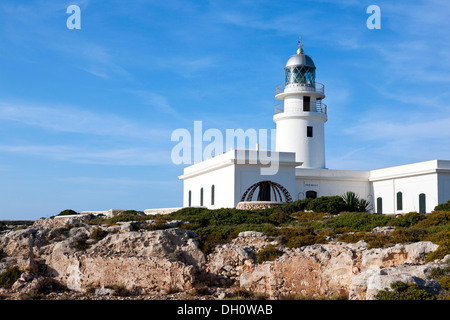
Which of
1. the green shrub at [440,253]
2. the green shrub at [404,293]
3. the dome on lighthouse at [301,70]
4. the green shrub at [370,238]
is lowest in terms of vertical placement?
the green shrub at [404,293]

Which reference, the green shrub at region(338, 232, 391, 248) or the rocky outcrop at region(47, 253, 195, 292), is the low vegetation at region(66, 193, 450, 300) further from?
the rocky outcrop at region(47, 253, 195, 292)

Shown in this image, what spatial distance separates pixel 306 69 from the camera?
3375cm

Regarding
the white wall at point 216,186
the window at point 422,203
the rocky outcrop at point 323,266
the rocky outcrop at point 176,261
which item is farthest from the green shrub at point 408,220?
the window at point 422,203

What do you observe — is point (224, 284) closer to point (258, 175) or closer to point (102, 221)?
point (102, 221)

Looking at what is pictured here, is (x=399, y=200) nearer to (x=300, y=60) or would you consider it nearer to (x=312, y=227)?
(x=300, y=60)

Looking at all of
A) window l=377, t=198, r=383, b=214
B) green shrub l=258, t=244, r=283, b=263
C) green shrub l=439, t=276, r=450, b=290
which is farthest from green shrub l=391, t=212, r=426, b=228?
window l=377, t=198, r=383, b=214

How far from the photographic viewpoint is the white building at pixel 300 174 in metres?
28.9

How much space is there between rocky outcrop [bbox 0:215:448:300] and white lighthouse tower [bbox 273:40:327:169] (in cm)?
1840

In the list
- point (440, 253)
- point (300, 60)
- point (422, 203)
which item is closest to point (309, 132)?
point (300, 60)

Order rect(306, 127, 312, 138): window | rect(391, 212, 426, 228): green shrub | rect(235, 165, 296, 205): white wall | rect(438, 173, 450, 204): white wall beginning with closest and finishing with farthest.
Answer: rect(391, 212, 426, 228): green shrub → rect(235, 165, 296, 205): white wall → rect(438, 173, 450, 204): white wall → rect(306, 127, 312, 138): window

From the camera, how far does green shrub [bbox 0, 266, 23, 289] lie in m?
13.6

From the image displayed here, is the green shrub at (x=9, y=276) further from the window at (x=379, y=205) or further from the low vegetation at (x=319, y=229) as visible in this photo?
the window at (x=379, y=205)
